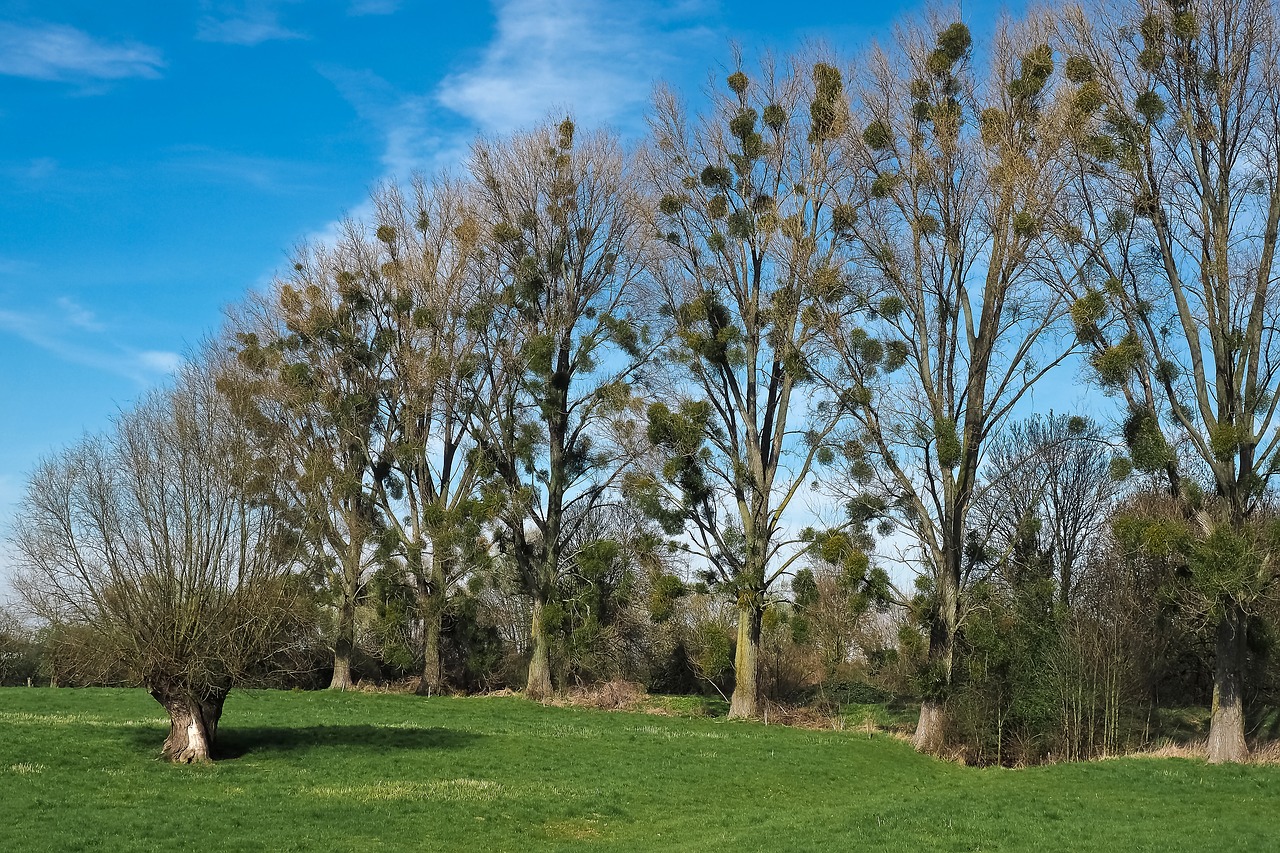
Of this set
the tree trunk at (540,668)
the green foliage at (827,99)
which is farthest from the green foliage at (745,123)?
the tree trunk at (540,668)

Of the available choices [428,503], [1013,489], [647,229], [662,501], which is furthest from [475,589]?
[1013,489]

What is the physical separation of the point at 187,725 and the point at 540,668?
56.1 ft

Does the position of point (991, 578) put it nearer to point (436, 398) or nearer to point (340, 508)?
point (436, 398)

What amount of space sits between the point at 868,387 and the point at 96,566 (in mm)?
17413

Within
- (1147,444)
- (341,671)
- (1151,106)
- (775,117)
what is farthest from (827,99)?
(341,671)

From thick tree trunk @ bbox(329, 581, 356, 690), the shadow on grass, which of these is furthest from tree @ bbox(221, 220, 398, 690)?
the shadow on grass

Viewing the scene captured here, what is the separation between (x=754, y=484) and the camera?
31.4m

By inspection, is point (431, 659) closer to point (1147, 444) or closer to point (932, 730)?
point (932, 730)

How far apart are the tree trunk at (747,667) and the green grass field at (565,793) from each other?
3.73 m

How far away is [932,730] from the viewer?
86.0 ft

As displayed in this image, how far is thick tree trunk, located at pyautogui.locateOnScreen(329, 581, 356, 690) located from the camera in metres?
37.9

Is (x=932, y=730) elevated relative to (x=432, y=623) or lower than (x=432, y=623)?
lower

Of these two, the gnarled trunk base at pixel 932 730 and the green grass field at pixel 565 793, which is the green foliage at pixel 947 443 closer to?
the gnarled trunk base at pixel 932 730

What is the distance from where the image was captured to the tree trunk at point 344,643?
37.9m
